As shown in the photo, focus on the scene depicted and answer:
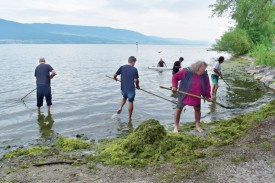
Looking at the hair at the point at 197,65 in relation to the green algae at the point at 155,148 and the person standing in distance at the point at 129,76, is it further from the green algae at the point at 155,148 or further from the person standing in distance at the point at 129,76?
the person standing in distance at the point at 129,76

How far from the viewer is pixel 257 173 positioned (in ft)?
19.5

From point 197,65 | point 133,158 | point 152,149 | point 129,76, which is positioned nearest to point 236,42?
point 129,76

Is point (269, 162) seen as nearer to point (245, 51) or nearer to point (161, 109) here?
point (161, 109)

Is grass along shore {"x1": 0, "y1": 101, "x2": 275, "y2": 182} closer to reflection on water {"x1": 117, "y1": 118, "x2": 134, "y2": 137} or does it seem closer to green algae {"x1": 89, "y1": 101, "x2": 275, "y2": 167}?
green algae {"x1": 89, "y1": 101, "x2": 275, "y2": 167}

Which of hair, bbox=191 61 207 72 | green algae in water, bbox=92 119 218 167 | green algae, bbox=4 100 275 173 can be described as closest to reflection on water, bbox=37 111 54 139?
green algae, bbox=4 100 275 173

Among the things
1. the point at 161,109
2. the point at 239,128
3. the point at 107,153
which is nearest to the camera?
the point at 107,153

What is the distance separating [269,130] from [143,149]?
3865 millimetres

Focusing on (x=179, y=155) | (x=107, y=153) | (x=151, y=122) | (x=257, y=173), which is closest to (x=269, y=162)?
(x=257, y=173)

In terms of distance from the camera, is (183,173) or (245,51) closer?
(183,173)

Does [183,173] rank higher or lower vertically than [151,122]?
lower

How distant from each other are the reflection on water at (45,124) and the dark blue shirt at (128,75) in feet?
10.7

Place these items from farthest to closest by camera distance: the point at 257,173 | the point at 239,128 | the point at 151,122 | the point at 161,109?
the point at 161,109 → the point at 239,128 → the point at 151,122 → the point at 257,173

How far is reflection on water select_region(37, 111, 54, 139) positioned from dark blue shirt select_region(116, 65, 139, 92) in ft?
10.7

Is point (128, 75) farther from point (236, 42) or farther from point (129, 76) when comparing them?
point (236, 42)
